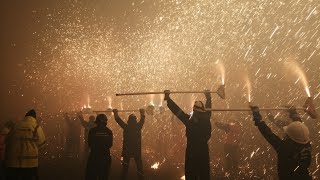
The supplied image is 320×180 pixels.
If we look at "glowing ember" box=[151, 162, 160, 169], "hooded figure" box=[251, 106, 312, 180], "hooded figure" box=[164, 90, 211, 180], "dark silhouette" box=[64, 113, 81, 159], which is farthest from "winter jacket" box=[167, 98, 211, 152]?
"dark silhouette" box=[64, 113, 81, 159]

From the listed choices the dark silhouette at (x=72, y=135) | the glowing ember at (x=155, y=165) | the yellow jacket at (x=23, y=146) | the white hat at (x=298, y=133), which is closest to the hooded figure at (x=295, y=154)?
the white hat at (x=298, y=133)

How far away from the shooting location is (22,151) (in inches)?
230

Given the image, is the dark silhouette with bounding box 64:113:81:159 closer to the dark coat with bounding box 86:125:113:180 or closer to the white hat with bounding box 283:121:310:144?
the dark coat with bounding box 86:125:113:180

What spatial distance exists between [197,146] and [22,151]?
3.38 meters

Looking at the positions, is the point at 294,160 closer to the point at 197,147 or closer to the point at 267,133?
the point at 267,133

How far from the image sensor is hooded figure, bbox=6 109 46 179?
5805 mm

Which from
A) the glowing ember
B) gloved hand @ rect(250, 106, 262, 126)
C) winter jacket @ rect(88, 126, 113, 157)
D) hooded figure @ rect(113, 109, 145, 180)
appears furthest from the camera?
the glowing ember

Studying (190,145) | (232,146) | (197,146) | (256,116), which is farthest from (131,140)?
(256,116)

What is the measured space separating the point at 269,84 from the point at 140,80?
1681 cm

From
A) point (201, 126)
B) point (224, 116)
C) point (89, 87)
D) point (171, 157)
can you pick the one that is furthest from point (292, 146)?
point (89, 87)

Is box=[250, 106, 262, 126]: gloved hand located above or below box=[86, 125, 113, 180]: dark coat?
above

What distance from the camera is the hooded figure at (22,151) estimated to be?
5805 millimetres

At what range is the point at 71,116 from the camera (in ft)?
41.3

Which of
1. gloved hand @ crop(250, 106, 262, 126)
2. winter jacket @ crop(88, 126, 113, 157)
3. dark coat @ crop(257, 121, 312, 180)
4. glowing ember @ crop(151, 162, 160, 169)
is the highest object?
gloved hand @ crop(250, 106, 262, 126)
